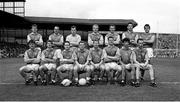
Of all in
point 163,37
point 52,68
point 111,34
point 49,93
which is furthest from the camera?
point 163,37

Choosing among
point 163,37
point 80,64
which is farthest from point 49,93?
point 163,37

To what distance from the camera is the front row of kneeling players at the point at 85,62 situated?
7.72 meters

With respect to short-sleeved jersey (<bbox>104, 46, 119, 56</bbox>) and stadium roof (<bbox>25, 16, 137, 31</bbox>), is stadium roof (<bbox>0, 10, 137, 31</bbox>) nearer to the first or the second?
stadium roof (<bbox>25, 16, 137, 31</bbox>)

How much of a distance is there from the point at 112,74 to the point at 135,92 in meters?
1.79

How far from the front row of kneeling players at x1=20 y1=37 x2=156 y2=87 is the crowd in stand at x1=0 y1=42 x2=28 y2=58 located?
17475 mm

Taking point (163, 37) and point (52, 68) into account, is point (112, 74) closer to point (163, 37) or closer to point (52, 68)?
point (52, 68)

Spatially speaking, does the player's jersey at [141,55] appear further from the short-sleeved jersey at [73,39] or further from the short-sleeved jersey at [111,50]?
the short-sleeved jersey at [73,39]

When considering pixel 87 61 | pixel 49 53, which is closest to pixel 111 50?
pixel 87 61

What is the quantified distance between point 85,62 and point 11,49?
1952 centimetres

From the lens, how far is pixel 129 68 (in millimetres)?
7785

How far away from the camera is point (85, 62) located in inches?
316

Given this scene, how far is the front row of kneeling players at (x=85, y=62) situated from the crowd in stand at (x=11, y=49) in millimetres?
17475

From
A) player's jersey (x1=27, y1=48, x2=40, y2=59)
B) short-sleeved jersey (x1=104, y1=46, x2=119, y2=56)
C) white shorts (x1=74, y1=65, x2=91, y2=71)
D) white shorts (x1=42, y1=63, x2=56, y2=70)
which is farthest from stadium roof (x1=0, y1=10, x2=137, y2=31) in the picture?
white shorts (x1=74, y1=65, x2=91, y2=71)

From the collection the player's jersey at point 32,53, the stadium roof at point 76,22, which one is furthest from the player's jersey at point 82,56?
the stadium roof at point 76,22
